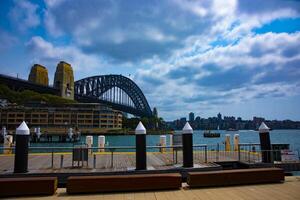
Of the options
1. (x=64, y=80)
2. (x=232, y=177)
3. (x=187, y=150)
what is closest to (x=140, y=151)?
(x=187, y=150)

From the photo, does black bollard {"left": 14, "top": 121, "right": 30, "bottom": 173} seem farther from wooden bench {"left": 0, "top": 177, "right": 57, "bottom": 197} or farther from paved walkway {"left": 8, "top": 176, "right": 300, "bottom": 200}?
paved walkway {"left": 8, "top": 176, "right": 300, "bottom": 200}

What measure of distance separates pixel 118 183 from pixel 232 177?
16.2 ft

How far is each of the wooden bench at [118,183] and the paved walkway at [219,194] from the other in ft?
1.01

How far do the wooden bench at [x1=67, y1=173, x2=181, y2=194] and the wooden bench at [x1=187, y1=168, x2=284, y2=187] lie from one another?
0.90 meters

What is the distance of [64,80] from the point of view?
572 feet

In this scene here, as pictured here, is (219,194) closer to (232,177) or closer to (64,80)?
(232,177)

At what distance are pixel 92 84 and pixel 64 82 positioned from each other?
71.8ft

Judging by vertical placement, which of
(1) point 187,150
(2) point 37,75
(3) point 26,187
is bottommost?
(3) point 26,187

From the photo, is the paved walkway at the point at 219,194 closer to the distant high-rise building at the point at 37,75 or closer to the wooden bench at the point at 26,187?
the wooden bench at the point at 26,187

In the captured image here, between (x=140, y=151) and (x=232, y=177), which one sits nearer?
(x=232, y=177)

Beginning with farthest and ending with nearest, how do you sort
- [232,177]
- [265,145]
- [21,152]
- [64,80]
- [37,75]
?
[37,75], [64,80], [265,145], [21,152], [232,177]

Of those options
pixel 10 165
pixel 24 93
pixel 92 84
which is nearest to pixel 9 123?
pixel 24 93

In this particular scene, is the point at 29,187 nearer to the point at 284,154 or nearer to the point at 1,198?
the point at 1,198

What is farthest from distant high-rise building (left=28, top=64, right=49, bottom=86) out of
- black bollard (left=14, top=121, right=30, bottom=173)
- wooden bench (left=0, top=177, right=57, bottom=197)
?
wooden bench (left=0, top=177, right=57, bottom=197)
